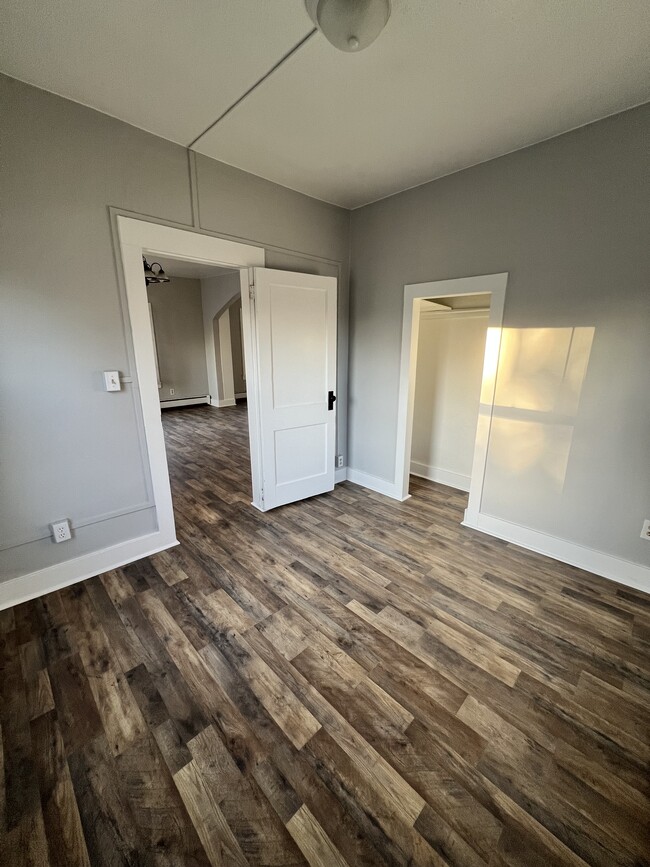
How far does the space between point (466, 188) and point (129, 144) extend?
7.58ft

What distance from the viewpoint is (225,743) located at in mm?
1319

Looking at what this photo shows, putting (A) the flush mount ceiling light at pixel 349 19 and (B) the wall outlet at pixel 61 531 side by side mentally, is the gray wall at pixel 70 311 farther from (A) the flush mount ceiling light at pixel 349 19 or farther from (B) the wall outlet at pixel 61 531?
(A) the flush mount ceiling light at pixel 349 19

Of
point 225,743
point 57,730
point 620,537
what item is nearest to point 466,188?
point 620,537

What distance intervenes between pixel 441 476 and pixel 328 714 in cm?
289

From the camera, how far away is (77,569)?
2215 mm

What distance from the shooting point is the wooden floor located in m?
1.08

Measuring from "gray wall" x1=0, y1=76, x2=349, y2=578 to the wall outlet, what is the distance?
4cm

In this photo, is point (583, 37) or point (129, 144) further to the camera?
point (129, 144)

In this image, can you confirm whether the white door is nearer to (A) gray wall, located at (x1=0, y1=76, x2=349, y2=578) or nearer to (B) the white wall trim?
(B) the white wall trim

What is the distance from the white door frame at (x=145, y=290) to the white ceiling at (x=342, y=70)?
57cm

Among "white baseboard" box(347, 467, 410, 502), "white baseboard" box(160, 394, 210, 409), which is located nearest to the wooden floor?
"white baseboard" box(347, 467, 410, 502)

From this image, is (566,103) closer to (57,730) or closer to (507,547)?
(507,547)

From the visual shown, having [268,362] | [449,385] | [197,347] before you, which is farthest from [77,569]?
[197,347]

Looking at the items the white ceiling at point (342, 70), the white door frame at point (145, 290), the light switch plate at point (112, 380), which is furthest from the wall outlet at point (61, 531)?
the white ceiling at point (342, 70)
